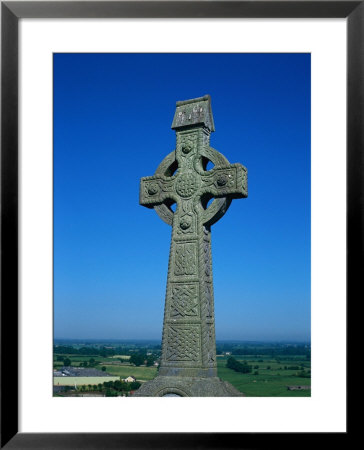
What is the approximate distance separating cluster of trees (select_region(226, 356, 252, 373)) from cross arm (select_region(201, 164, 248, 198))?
235 cm

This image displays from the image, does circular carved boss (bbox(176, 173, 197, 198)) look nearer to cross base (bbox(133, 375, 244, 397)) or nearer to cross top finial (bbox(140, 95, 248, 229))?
cross top finial (bbox(140, 95, 248, 229))

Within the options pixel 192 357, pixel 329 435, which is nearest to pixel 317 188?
pixel 329 435

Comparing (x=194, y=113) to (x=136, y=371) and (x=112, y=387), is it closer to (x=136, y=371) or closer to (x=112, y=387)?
(x=136, y=371)

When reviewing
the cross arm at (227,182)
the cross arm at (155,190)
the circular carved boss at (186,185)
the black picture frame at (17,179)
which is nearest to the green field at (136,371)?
the cross arm at (155,190)

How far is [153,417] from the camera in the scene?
4.32 meters

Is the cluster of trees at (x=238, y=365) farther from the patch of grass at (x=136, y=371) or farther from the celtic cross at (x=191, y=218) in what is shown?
the patch of grass at (x=136, y=371)

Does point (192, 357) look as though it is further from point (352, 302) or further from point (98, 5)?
point (98, 5)

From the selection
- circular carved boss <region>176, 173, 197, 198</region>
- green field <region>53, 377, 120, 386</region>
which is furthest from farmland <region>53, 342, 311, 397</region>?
circular carved boss <region>176, 173, 197, 198</region>

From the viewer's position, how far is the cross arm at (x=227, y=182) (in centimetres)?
763

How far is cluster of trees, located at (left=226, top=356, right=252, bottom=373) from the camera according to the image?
26.9 feet

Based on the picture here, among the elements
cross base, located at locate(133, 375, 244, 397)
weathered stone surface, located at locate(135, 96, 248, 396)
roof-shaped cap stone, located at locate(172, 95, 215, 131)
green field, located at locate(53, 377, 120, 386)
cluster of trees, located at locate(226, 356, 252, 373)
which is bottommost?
cross base, located at locate(133, 375, 244, 397)

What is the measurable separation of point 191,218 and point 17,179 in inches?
162

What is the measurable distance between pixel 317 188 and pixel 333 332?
42.1 inches

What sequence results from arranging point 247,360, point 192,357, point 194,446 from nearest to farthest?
point 194,446, point 192,357, point 247,360
